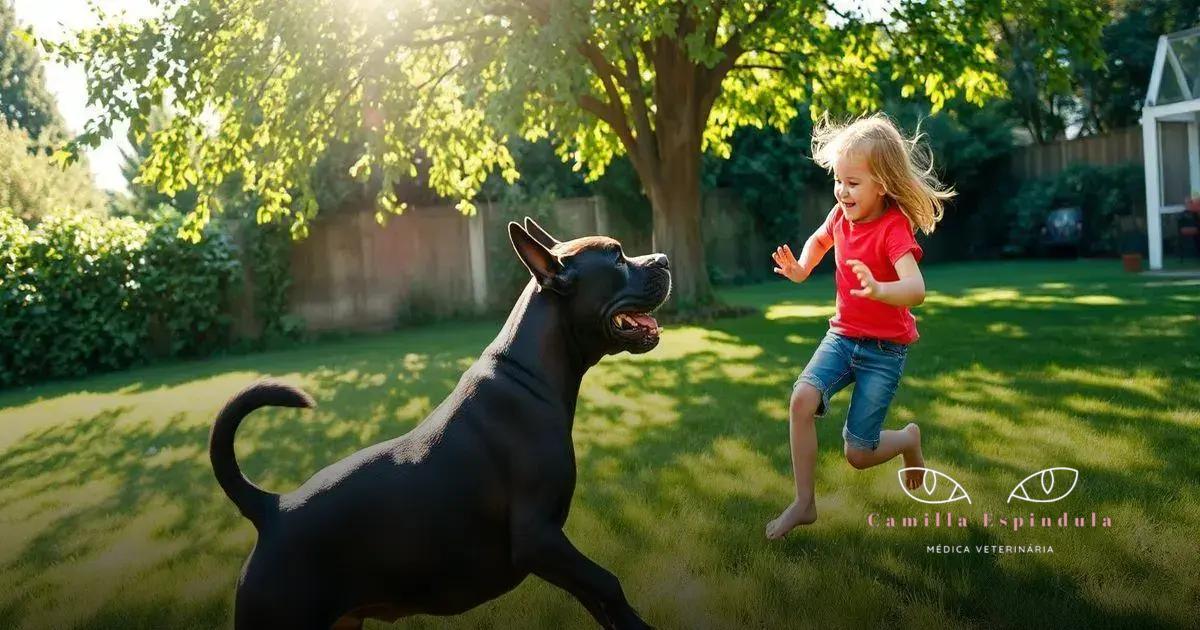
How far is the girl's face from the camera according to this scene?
406 centimetres

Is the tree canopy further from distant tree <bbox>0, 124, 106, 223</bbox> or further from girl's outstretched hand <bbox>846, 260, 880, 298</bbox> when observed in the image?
distant tree <bbox>0, 124, 106, 223</bbox>

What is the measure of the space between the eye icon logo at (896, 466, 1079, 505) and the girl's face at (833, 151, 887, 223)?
1302 mm

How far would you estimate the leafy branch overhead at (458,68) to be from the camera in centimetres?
1134

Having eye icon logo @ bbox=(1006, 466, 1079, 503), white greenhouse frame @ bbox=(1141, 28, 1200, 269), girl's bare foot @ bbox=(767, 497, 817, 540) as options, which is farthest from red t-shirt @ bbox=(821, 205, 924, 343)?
white greenhouse frame @ bbox=(1141, 28, 1200, 269)

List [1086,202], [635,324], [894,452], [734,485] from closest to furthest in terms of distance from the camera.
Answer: [635,324]
[894,452]
[734,485]
[1086,202]

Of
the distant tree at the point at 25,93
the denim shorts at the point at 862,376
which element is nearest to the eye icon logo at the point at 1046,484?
the denim shorts at the point at 862,376

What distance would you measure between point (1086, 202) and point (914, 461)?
2332 centimetres

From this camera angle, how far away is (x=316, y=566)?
262 centimetres

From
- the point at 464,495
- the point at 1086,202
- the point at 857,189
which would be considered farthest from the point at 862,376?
the point at 1086,202

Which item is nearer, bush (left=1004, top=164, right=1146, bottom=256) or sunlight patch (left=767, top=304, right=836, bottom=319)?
sunlight patch (left=767, top=304, right=836, bottom=319)

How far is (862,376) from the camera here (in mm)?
4172

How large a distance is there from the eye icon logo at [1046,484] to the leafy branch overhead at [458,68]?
705 cm

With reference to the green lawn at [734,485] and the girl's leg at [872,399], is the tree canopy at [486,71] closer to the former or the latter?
the green lawn at [734,485]

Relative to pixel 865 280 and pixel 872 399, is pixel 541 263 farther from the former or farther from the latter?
pixel 872 399
